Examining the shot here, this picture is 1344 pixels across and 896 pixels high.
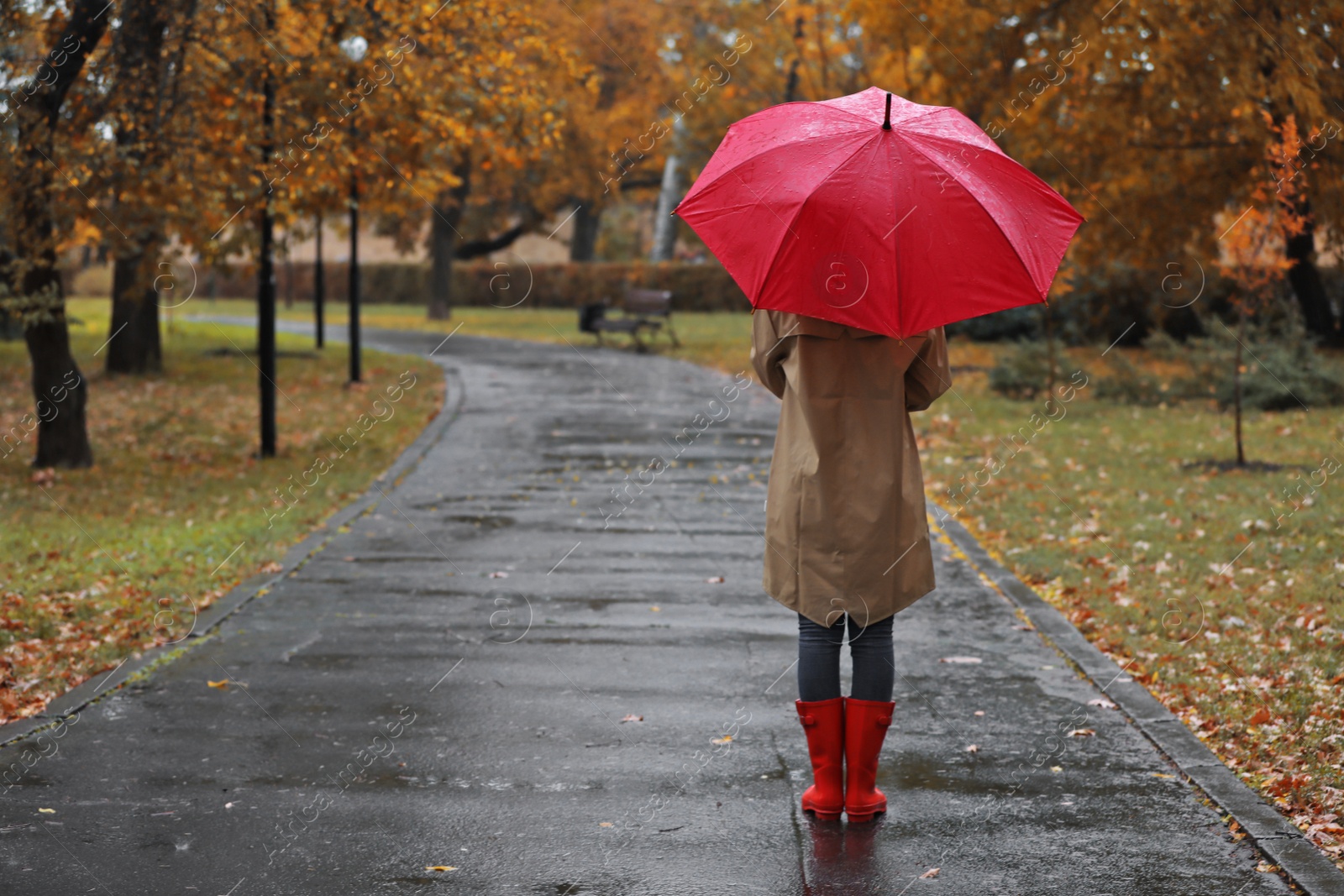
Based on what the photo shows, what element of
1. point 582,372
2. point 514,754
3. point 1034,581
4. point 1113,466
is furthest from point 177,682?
point 582,372

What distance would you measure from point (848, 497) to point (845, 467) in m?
0.09

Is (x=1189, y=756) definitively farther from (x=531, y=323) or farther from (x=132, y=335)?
(x=531, y=323)

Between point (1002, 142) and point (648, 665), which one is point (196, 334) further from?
point (648, 665)

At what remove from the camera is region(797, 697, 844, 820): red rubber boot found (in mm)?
4309

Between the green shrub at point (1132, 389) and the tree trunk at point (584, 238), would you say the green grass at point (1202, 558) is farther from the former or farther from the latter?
the tree trunk at point (584, 238)

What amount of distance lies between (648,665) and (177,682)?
6.79ft

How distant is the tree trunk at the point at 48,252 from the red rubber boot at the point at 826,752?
8.62 meters

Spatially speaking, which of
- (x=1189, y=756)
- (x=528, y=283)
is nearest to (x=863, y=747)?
(x=1189, y=756)

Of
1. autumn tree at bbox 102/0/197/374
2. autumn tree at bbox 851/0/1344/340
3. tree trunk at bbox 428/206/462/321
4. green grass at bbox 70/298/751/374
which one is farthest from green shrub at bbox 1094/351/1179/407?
tree trunk at bbox 428/206/462/321

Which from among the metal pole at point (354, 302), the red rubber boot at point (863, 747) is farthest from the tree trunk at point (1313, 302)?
the red rubber boot at point (863, 747)

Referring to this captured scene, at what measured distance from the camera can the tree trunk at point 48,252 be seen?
1055cm

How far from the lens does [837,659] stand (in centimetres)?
429

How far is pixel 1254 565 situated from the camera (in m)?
8.05

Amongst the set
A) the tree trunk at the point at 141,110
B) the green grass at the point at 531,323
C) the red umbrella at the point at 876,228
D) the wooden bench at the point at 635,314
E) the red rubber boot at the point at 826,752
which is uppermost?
the tree trunk at the point at 141,110
